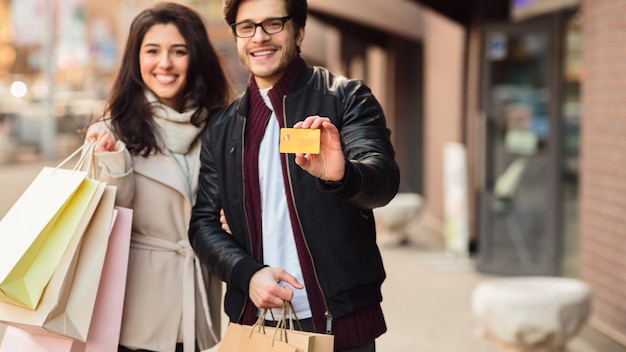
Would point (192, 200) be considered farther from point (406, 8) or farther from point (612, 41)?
point (406, 8)

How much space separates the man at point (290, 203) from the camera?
8.94 ft

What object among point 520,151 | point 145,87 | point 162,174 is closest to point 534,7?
point 520,151

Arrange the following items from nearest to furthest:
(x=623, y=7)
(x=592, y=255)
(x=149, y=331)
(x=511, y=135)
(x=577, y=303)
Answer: (x=149, y=331), (x=577, y=303), (x=623, y=7), (x=592, y=255), (x=511, y=135)

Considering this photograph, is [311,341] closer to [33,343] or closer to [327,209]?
[327,209]

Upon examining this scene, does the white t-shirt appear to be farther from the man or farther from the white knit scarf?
the white knit scarf

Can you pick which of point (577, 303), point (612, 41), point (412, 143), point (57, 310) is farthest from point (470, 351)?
point (412, 143)

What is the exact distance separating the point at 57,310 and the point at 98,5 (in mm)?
60916

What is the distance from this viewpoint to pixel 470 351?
6.35m

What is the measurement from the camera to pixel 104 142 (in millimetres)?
3162

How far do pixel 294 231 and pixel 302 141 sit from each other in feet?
1.51

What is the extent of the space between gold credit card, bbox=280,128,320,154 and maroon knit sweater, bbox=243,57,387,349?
1.30 ft

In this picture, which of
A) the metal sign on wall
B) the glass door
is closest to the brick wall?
the metal sign on wall

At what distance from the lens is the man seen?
2725 mm

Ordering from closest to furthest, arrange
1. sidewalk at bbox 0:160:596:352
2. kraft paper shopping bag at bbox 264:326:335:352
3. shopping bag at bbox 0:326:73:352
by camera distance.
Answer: kraft paper shopping bag at bbox 264:326:335:352
shopping bag at bbox 0:326:73:352
sidewalk at bbox 0:160:596:352
